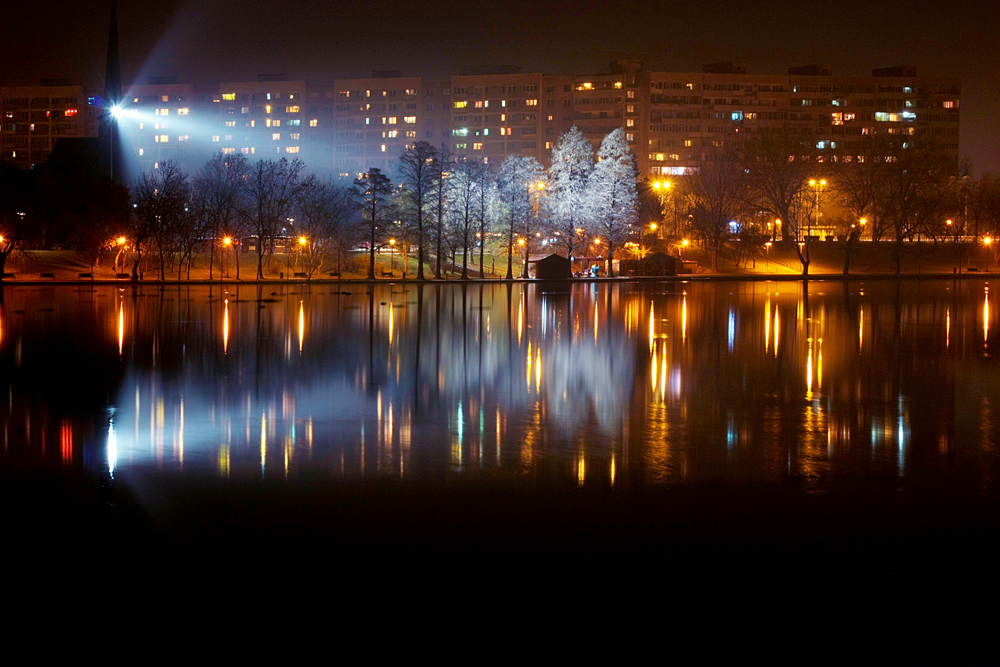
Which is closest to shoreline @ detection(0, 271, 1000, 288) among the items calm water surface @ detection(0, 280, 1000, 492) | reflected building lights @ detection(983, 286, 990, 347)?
reflected building lights @ detection(983, 286, 990, 347)

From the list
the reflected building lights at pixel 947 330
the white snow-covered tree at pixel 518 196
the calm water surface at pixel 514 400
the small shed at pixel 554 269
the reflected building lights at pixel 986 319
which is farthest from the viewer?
the white snow-covered tree at pixel 518 196

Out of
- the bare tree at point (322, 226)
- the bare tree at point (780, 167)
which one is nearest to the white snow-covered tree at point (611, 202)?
the bare tree at point (780, 167)

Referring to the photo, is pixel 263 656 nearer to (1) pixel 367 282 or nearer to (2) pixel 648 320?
(2) pixel 648 320

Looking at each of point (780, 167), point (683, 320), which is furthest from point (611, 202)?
point (683, 320)

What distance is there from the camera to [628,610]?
248 inches

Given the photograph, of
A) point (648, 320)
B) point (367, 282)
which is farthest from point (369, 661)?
point (367, 282)

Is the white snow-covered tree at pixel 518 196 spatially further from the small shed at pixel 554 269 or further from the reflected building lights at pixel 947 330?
the reflected building lights at pixel 947 330

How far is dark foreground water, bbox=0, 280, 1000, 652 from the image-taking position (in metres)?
7.33

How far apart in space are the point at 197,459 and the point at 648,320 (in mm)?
22350

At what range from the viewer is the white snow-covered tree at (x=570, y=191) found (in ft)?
267

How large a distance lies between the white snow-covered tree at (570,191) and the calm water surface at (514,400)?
172 feet

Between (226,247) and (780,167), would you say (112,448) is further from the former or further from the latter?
(780,167)

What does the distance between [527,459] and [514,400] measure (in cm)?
406

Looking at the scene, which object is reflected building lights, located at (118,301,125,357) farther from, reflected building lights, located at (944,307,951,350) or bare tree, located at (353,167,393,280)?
bare tree, located at (353,167,393,280)
